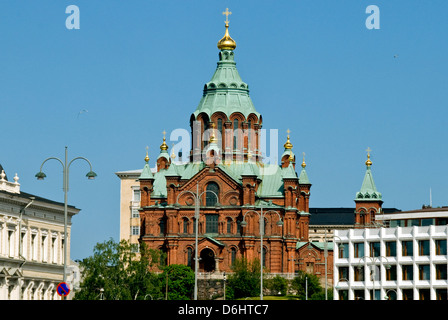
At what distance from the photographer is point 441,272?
127 meters

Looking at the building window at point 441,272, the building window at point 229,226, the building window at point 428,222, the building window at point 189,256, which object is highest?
the building window at point 229,226

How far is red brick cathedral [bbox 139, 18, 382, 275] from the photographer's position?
155 m

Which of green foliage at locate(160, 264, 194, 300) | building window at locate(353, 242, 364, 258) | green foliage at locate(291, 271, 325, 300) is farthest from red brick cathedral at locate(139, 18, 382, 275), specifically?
building window at locate(353, 242, 364, 258)

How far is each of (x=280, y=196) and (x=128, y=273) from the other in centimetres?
4691

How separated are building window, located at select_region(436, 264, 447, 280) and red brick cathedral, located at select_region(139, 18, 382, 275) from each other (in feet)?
93.9

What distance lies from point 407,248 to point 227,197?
3107 centimetres

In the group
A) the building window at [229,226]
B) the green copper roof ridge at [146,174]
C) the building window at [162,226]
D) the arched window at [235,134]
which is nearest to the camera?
the building window at [229,226]

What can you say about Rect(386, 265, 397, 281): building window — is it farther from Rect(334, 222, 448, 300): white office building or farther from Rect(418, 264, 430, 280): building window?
Rect(418, 264, 430, 280): building window

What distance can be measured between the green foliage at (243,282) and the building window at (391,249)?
18.3 m

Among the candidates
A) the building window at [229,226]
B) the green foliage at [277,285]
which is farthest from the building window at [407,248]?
the building window at [229,226]

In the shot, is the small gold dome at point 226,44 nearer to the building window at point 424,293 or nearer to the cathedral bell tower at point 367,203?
the cathedral bell tower at point 367,203

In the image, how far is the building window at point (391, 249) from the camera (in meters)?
132

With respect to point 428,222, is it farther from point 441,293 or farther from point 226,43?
point 226,43
